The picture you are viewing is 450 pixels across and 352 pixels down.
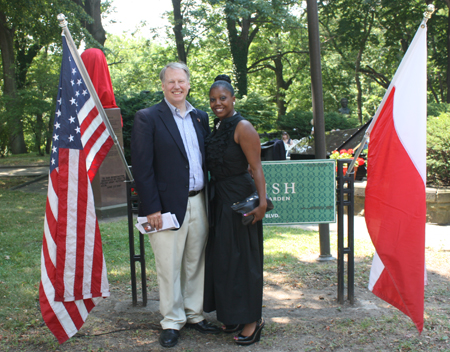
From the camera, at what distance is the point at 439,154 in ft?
25.0

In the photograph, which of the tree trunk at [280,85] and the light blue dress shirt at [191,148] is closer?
the light blue dress shirt at [191,148]

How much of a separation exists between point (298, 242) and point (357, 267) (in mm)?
1490

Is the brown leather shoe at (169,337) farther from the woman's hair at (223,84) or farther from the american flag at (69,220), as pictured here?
the woman's hair at (223,84)

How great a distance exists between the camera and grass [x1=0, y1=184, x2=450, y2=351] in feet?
10.6

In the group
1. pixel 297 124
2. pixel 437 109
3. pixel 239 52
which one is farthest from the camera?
pixel 239 52

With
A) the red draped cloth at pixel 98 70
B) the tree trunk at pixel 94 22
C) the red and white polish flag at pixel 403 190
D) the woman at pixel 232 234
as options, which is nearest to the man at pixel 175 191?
the woman at pixel 232 234

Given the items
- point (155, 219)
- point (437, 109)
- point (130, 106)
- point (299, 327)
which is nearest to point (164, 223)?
point (155, 219)

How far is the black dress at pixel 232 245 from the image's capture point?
3268 millimetres

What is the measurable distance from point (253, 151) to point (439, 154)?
18.8ft

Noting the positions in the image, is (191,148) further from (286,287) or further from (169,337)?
(286,287)

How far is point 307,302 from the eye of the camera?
13.3 ft

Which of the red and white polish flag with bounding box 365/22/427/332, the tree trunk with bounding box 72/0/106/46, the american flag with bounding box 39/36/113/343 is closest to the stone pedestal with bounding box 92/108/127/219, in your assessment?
the american flag with bounding box 39/36/113/343

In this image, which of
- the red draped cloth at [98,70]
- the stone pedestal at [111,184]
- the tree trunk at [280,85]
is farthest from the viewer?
the tree trunk at [280,85]

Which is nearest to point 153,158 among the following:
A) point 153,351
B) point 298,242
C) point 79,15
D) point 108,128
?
point 108,128
